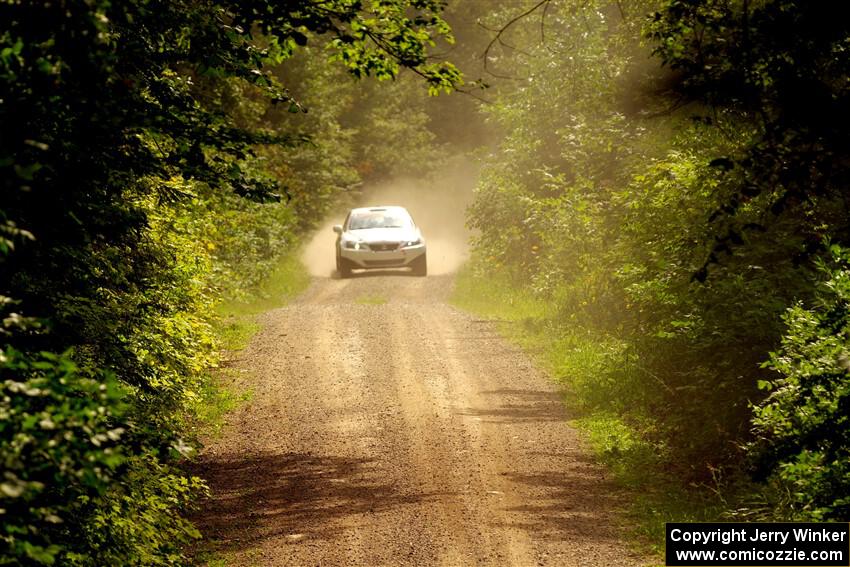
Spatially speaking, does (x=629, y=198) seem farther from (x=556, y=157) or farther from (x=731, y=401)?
(x=556, y=157)

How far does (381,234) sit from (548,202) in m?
11.5

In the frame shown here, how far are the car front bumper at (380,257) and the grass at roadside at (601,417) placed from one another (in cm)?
477

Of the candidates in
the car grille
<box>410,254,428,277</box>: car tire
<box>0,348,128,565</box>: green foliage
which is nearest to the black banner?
<box>0,348,128,565</box>: green foliage

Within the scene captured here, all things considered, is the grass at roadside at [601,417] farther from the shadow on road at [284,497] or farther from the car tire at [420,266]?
the car tire at [420,266]

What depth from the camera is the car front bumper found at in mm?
28750

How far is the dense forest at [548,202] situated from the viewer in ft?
14.6

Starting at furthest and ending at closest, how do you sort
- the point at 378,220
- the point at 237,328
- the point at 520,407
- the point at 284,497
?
1. the point at 378,220
2. the point at 237,328
3. the point at 520,407
4. the point at 284,497

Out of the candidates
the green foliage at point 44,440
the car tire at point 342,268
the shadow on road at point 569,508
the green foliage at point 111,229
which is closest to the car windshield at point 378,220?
the car tire at point 342,268

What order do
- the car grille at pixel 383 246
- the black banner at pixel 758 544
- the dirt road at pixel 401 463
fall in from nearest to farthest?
1. the black banner at pixel 758 544
2. the dirt road at pixel 401 463
3. the car grille at pixel 383 246

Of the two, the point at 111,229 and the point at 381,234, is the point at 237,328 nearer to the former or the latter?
the point at 381,234

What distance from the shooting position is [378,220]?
2933cm

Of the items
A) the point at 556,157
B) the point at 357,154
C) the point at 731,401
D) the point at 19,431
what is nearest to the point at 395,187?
the point at 357,154

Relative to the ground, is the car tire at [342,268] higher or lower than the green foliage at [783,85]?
lower

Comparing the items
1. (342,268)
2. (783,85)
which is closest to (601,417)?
(783,85)
